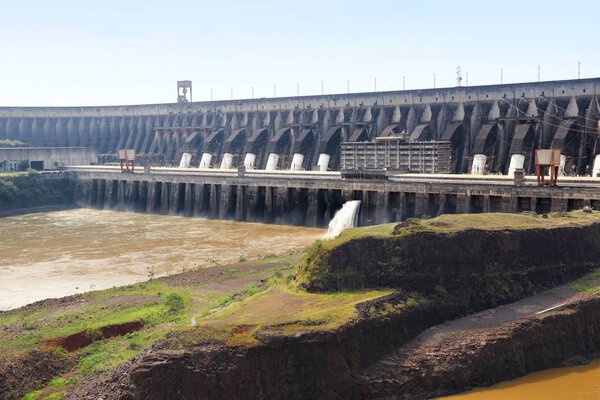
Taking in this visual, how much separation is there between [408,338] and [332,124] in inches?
2301

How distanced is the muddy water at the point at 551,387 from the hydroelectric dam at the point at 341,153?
20.7 meters

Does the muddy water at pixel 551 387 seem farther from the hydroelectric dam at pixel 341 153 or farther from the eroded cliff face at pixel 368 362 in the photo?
the hydroelectric dam at pixel 341 153

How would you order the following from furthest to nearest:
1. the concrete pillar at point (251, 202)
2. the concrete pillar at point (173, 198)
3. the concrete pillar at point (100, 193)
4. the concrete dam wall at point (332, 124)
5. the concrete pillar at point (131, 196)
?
1. the concrete pillar at point (100, 193)
2. the concrete pillar at point (131, 196)
3. the concrete pillar at point (173, 198)
4. the concrete dam wall at point (332, 124)
5. the concrete pillar at point (251, 202)

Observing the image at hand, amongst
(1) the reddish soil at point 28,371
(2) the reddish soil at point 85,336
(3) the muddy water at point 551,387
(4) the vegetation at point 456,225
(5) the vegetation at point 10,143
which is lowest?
(3) the muddy water at point 551,387

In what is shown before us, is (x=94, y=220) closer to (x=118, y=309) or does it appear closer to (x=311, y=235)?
(x=311, y=235)

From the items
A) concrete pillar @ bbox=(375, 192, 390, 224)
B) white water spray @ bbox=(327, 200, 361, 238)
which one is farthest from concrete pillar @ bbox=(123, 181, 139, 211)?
concrete pillar @ bbox=(375, 192, 390, 224)

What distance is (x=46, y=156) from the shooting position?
85.9 metres

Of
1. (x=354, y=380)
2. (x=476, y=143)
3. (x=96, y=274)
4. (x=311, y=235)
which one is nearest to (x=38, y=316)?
(x=96, y=274)

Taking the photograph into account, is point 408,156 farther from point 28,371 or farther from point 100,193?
point 28,371

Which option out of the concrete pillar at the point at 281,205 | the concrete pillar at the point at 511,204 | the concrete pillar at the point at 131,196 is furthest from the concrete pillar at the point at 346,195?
the concrete pillar at the point at 131,196

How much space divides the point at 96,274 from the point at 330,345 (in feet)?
78.1

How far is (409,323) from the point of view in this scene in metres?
21.7

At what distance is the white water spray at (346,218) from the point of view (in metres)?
49.1

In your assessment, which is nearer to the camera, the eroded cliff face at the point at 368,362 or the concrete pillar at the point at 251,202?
the eroded cliff face at the point at 368,362
